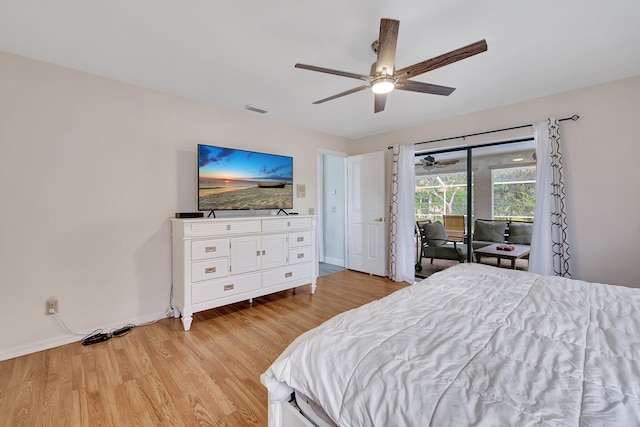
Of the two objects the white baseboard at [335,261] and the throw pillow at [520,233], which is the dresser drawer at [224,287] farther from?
the throw pillow at [520,233]

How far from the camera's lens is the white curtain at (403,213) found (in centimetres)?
406

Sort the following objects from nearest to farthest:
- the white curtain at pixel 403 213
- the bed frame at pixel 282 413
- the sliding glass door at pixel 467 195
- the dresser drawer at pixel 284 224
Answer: the bed frame at pixel 282 413, the dresser drawer at pixel 284 224, the sliding glass door at pixel 467 195, the white curtain at pixel 403 213

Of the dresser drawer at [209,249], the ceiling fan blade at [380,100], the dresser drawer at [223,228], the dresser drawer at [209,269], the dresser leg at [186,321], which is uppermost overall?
the ceiling fan blade at [380,100]

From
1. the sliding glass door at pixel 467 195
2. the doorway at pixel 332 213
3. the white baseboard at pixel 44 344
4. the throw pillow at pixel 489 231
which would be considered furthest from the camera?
the doorway at pixel 332 213

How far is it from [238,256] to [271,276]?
52 centimetres

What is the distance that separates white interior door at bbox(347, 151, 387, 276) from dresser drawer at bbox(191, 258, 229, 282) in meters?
2.50

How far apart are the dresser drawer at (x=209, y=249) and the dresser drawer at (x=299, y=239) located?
34.0 inches

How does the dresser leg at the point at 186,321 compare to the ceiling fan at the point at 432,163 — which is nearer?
the dresser leg at the point at 186,321

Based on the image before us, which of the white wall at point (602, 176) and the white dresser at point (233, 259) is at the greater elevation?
the white wall at point (602, 176)

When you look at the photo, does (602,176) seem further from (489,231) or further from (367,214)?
(367,214)

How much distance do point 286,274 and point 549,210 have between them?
9.98 ft

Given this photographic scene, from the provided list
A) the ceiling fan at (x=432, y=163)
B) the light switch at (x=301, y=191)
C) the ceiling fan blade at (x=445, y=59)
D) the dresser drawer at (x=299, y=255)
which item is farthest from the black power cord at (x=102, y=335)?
the ceiling fan at (x=432, y=163)

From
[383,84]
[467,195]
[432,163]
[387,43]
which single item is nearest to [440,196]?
[467,195]

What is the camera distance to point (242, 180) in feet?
10.8
